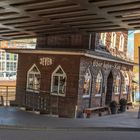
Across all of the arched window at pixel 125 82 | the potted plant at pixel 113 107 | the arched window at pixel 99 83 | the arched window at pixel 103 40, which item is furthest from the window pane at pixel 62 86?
the arched window at pixel 125 82

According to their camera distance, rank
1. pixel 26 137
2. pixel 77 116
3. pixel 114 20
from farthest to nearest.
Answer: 1. pixel 77 116
2. pixel 114 20
3. pixel 26 137

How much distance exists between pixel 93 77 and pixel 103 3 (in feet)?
36.3

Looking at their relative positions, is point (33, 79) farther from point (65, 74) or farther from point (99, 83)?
point (99, 83)

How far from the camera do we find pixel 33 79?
27844mm

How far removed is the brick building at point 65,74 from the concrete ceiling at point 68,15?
155cm

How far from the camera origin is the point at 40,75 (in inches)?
1065

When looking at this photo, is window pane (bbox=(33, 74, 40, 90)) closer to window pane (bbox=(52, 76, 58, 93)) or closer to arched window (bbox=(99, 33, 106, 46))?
window pane (bbox=(52, 76, 58, 93))

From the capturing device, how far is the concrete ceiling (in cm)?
1684

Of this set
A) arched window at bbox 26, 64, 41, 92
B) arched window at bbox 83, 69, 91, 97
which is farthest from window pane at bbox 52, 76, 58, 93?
arched window at bbox 83, 69, 91, 97

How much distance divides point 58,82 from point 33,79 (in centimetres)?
253

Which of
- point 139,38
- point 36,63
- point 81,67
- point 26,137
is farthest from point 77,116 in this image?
point 139,38

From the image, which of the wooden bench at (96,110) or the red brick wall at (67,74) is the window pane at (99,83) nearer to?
the wooden bench at (96,110)

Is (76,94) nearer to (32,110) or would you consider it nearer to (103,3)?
(32,110)

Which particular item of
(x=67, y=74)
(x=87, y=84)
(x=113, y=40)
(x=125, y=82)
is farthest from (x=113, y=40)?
(x=67, y=74)
